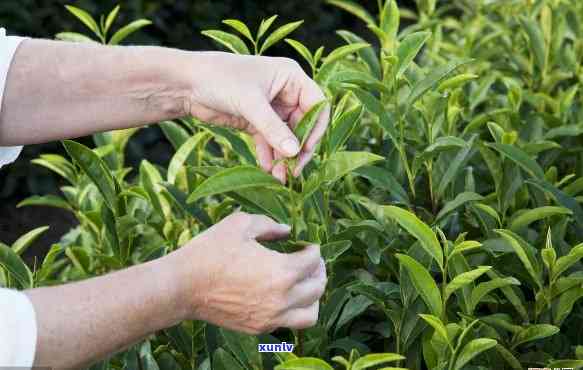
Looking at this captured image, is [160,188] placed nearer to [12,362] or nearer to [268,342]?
[268,342]

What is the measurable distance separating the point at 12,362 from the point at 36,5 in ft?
10.8

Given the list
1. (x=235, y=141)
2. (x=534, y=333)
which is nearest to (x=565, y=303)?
(x=534, y=333)

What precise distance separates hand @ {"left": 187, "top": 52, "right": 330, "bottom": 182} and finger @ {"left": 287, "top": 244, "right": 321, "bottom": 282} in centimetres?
24

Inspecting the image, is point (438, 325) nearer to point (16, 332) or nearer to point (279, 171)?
point (279, 171)

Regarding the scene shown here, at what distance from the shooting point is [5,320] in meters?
1.37

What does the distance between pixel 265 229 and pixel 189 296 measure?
0.62 feet

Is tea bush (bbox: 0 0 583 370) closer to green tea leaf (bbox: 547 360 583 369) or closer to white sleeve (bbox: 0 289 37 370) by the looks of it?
green tea leaf (bbox: 547 360 583 369)

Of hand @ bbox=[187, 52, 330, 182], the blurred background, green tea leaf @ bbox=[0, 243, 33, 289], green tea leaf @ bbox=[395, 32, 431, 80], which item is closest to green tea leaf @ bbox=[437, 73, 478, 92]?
green tea leaf @ bbox=[395, 32, 431, 80]

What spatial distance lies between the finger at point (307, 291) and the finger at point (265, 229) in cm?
10

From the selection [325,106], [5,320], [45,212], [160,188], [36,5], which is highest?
[325,106]

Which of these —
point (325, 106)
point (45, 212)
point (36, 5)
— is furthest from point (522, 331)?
point (36, 5)

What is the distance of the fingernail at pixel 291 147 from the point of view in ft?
5.52

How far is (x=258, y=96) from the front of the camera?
1.81 m

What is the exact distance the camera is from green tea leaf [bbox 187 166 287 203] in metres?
1.62
